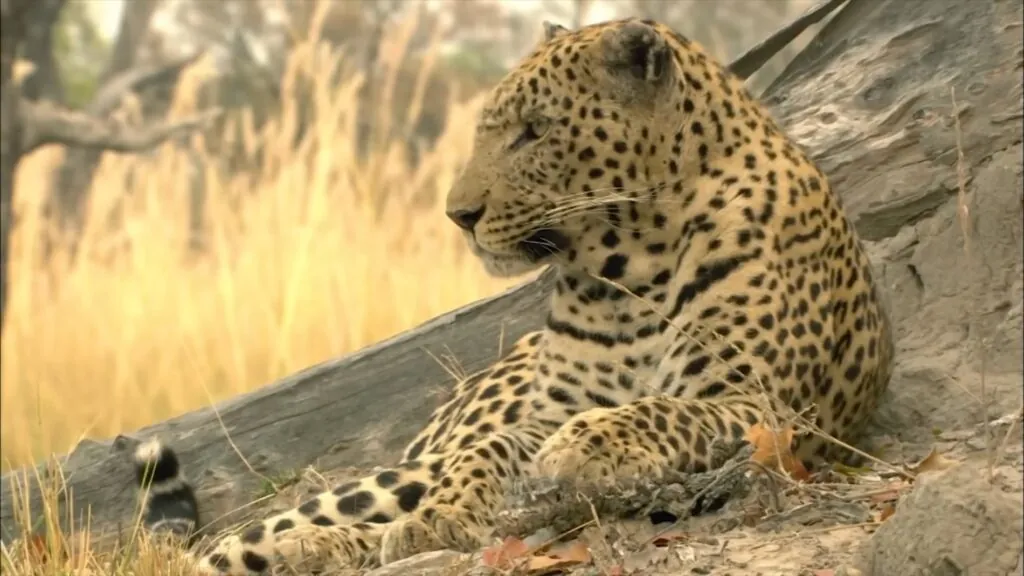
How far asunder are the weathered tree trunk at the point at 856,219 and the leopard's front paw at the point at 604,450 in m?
1.20

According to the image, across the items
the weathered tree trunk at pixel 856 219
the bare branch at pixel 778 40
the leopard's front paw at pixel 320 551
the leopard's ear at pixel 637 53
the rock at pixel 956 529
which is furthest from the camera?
the bare branch at pixel 778 40

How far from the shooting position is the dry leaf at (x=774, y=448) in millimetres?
3123

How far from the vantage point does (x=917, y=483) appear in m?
2.50

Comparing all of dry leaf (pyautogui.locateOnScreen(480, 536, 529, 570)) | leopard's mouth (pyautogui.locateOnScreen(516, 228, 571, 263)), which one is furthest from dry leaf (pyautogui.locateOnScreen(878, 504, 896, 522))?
leopard's mouth (pyautogui.locateOnScreen(516, 228, 571, 263))

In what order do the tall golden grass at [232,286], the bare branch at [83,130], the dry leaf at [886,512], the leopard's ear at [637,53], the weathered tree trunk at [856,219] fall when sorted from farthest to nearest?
the tall golden grass at [232,286] < the bare branch at [83,130] < the weathered tree trunk at [856,219] < the leopard's ear at [637,53] < the dry leaf at [886,512]

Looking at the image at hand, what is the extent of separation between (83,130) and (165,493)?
292cm

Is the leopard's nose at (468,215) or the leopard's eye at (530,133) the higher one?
the leopard's eye at (530,133)

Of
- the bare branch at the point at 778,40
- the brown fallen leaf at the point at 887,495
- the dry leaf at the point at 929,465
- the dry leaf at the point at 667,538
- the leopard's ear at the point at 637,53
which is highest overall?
the leopard's ear at the point at 637,53

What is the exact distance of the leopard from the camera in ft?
11.3

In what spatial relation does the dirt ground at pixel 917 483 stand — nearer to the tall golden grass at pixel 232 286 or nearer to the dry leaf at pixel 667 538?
the dry leaf at pixel 667 538

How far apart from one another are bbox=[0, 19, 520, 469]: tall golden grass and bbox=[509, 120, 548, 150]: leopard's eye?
3.53 meters

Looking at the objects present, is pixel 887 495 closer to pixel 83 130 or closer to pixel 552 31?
pixel 552 31

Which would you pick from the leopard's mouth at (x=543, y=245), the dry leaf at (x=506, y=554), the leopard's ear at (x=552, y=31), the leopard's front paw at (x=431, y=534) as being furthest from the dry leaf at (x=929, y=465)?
the leopard's ear at (x=552, y=31)

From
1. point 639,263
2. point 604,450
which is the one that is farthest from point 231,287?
point 604,450
